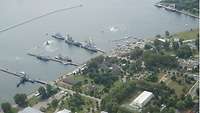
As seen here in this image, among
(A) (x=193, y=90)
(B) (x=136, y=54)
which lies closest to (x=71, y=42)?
(B) (x=136, y=54)

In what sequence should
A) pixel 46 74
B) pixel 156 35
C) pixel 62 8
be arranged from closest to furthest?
pixel 46 74, pixel 156 35, pixel 62 8

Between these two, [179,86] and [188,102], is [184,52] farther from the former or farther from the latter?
[188,102]

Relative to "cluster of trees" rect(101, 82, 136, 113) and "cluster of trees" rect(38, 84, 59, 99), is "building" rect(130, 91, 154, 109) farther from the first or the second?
"cluster of trees" rect(38, 84, 59, 99)

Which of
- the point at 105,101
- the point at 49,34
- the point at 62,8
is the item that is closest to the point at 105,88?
the point at 105,101

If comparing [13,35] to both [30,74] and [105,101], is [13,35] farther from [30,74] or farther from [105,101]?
[105,101]

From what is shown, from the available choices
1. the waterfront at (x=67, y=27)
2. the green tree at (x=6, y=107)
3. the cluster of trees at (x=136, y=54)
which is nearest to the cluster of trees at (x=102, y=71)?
the cluster of trees at (x=136, y=54)

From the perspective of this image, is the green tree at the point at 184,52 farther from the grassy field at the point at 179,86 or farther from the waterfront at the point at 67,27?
the waterfront at the point at 67,27
